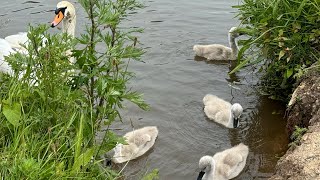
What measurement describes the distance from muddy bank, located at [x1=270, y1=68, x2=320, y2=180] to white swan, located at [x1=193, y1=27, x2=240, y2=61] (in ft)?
8.78

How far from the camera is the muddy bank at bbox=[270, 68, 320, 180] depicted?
13.7ft

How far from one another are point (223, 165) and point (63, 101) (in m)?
2.44

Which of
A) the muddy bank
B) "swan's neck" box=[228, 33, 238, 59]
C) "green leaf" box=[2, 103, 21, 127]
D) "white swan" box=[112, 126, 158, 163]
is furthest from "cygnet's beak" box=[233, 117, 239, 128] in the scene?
"green leaf" box=[2, 103, 21, 127]

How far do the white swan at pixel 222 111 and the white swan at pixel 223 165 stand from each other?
0.71 m

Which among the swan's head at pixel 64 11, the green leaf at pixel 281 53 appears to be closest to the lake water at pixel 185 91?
the green leaf at pixel 281 53

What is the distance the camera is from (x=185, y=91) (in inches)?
300

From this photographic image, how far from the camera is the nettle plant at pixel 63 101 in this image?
3629 mm

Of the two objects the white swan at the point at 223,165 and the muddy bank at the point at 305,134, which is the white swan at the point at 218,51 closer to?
the muddy bank at the point at 305,134

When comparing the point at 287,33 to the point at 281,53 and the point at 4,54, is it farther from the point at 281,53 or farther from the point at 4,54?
the point at 4,54

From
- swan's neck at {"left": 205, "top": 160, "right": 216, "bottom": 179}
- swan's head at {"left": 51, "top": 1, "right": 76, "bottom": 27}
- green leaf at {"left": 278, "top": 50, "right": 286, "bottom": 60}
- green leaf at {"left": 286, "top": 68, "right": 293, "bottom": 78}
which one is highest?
swan's head at {"left": 51, "top": 1, "right": 76, "bottom": 27}

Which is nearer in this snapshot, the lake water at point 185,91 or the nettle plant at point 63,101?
the nettle plant at point 63,101

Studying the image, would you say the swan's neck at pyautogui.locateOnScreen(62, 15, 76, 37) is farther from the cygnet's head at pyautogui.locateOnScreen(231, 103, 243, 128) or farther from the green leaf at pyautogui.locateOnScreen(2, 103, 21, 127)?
the green leaf at pyautogui.locateOnScreen(2, 103, 21, 127)

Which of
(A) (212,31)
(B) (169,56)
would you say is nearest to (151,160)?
(B) (169,56)

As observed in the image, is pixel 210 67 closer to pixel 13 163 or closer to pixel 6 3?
pixel 6 3
